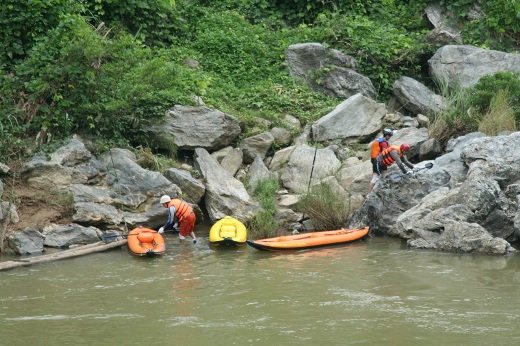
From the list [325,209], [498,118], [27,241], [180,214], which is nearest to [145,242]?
[180,214]

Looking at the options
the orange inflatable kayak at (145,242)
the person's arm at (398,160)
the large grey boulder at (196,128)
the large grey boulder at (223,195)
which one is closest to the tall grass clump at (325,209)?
the large grey boulder at (223,195)

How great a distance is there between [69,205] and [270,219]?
11.9 feet

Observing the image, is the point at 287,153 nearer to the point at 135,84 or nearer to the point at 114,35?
the point at 135,84

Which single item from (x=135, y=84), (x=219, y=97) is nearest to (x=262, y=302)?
(x=135, y=84)

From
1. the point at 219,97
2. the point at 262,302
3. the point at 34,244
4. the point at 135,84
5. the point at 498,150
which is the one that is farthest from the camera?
the point at 219,97

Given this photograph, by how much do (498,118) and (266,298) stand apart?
7990 millimetres

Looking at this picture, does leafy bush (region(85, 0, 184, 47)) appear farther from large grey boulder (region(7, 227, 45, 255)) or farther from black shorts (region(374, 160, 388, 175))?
large grey boulder (region(7, 227, 45, 255))

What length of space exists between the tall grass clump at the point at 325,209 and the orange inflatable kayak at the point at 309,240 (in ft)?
2.58

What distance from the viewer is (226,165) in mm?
18609

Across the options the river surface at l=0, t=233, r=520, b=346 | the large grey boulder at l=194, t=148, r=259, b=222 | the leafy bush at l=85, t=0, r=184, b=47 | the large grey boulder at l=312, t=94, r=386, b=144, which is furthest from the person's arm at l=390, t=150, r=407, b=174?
→ the leafy bush at l=85, t=0, r=184, b=47

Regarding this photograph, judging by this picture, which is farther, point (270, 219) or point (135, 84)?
point (135, 84)

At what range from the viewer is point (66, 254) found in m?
14.6

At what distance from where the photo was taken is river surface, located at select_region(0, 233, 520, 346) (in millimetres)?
10220

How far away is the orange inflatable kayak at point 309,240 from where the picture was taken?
1516 cm
